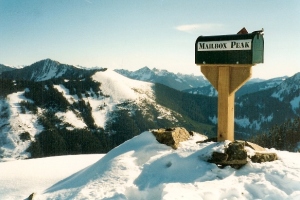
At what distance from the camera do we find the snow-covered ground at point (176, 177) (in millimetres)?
7377

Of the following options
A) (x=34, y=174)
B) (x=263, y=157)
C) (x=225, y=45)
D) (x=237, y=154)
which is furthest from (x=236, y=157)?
(x=34, y=174)

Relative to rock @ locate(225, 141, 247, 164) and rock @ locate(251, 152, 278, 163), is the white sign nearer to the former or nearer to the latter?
rock @ locate(225, 141, 247, 164)

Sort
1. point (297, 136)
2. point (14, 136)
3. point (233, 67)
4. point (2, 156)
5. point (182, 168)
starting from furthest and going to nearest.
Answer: point (14, 136), point (2, 156), point (297, 136), point (233, 67), point (182, 168)

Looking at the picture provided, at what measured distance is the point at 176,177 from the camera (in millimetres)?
8445

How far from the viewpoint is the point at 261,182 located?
25.1 ft

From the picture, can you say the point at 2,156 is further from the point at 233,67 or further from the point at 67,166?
the point at 233,67

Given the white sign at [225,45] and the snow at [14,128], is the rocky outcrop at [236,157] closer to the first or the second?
the white sign at [225,45]

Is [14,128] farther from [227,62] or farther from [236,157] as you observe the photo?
[236,157]

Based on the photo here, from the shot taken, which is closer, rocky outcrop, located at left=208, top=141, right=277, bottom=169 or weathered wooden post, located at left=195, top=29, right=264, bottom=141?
rocky outcrop, located at left=208, top=141, right=277, bottom=169

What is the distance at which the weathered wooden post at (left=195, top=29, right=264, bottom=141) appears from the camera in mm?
9219

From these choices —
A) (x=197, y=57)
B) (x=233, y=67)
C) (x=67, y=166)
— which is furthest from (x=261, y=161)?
(x=67, y=166)

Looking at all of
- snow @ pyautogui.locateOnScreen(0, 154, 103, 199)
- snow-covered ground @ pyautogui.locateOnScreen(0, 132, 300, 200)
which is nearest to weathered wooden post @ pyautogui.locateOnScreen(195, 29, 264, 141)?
snow-covered ground @ pyautogui.locateOnScreen(0, 132, 300, 200)

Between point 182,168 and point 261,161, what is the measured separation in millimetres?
2370

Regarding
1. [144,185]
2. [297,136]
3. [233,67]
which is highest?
[233,67]
